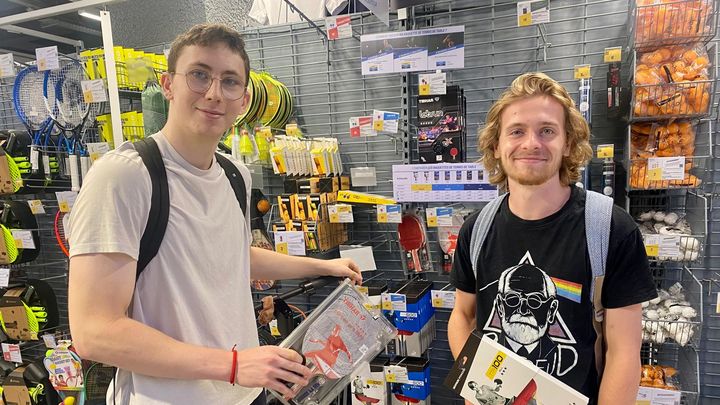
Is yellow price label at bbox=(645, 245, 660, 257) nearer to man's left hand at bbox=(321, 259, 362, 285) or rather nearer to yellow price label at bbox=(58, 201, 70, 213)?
man's left hand at bbox=(321, 259, 362, 285)

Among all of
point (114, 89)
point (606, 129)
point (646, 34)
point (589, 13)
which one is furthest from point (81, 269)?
point (589, 13)

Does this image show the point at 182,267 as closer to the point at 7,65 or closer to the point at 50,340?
the point at 50,340

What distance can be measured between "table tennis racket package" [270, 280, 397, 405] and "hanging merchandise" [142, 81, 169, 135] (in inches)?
83.5

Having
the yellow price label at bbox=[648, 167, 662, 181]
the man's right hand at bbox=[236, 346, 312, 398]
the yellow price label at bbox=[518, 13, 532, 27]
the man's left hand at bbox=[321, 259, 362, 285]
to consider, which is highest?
the yellow price label at bbox=[518, 13, 532, 27]

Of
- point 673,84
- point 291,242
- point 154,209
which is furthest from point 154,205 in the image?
point 673,84

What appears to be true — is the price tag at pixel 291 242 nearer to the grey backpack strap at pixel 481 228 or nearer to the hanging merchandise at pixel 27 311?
the grey backpack strap at pixel 481 228

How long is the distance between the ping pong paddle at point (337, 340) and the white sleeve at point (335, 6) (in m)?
2.59

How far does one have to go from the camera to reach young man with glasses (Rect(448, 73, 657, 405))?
130cm

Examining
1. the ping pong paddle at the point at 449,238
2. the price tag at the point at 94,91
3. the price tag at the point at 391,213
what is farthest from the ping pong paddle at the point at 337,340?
the price tag at the point at 94,91

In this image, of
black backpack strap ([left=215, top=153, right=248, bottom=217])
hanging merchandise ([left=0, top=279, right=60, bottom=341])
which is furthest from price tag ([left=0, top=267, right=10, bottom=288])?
black backpack strap ([left=215, top=153, right=248, bottom=217])

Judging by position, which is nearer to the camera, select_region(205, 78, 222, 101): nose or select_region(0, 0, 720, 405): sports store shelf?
select_region(205, 78, 222, 101): nose

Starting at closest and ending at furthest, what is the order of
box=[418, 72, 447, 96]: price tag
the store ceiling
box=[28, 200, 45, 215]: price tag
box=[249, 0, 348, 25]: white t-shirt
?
box=[418, 72, 447, 96]: price tag, box=[28, 200, 45, 215]: price tag, box=[249, 0, 348, 25]: white t-shirt, the store ceiling

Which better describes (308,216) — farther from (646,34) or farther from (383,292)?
(646,34)

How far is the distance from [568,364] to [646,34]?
1950mm
